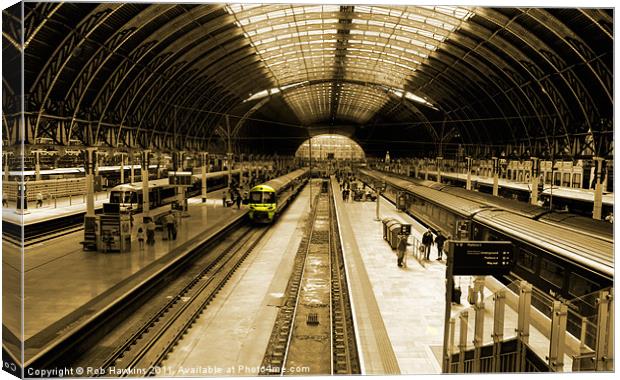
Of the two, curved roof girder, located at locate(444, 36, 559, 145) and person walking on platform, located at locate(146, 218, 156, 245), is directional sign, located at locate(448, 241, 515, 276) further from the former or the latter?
curved roof girder, located at locate(444, 36, 559, 145)

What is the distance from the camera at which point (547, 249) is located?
11.4m

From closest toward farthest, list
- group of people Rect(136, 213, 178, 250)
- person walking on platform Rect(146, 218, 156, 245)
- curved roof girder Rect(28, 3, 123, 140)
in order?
curved roof girder Rect(28, 3, 123, 140)
group of people Rect(136, 213, 178, 250)
person walking on platform Rect(146, 218, 156, 245)

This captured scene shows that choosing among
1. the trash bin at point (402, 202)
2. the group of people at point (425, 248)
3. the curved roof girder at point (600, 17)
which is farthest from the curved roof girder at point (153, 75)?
the curved roof girder at point (600, 17)

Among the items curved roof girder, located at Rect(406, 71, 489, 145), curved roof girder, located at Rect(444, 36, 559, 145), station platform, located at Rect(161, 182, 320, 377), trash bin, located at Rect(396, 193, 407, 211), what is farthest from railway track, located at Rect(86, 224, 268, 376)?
curved roof girder, located at Rect(406, 71, 489, 145)

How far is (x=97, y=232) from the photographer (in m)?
19.1

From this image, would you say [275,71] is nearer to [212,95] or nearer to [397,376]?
[212,95]

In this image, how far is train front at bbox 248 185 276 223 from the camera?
3416 cm

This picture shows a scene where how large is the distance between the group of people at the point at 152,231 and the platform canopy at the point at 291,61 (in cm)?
569

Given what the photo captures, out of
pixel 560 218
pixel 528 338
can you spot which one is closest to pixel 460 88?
pixel 560 218

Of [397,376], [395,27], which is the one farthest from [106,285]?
[395,27]

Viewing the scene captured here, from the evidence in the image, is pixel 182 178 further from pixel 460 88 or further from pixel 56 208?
pixel 460 88

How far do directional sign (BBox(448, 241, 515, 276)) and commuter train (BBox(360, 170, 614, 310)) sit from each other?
1310 millimetres

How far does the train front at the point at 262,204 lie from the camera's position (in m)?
34.2

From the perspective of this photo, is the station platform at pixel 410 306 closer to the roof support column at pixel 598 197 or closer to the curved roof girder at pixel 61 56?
the roof support column at pixel 598 197
